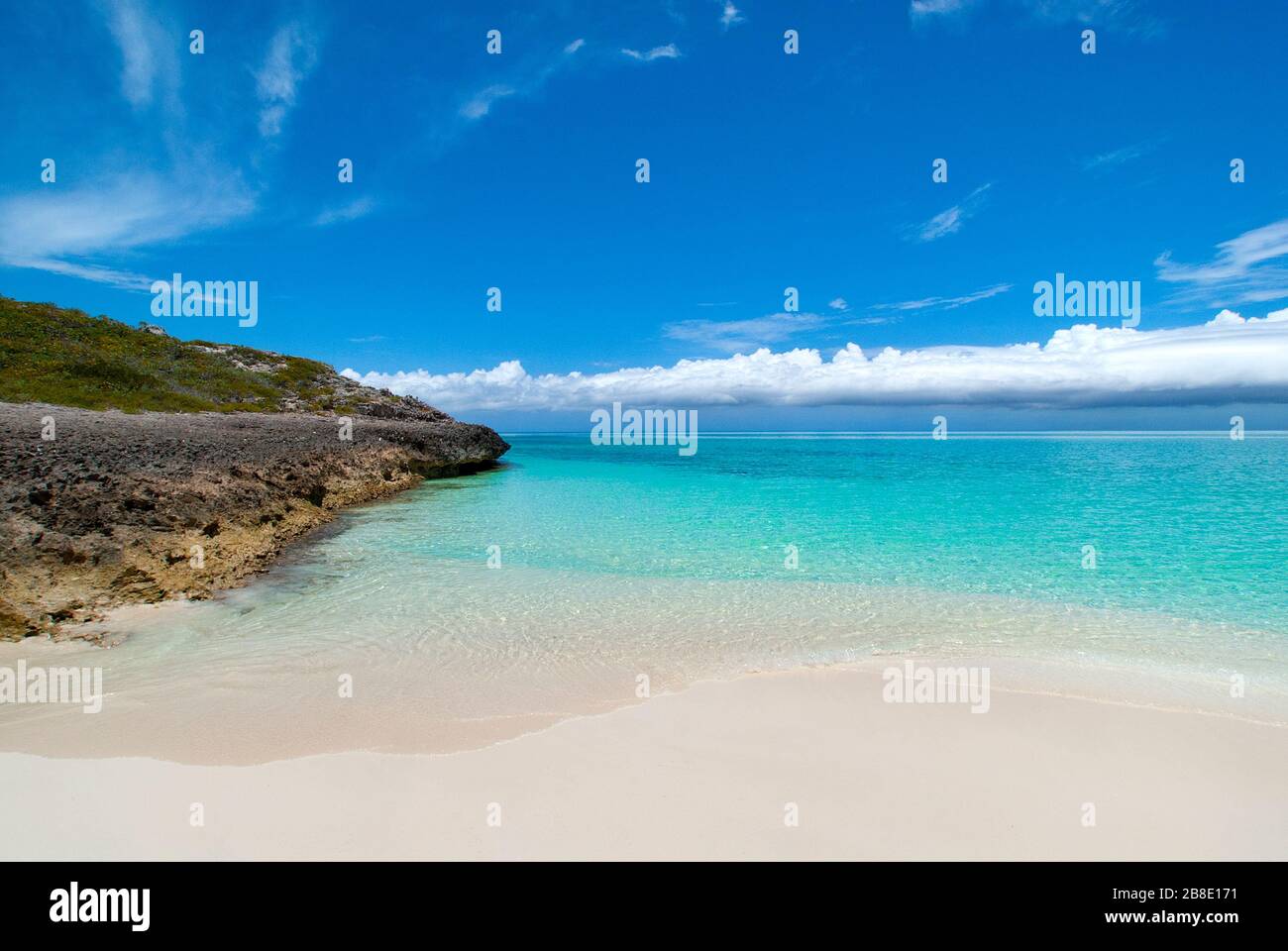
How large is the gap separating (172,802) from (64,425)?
764 inches

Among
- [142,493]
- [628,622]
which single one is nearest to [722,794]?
[628,622]

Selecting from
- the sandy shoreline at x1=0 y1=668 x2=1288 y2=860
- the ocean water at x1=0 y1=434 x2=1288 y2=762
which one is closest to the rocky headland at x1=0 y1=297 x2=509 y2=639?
the ocean water at x1=0 y1=434 x2=1288 y2=762

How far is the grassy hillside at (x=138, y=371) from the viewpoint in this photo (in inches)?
1267

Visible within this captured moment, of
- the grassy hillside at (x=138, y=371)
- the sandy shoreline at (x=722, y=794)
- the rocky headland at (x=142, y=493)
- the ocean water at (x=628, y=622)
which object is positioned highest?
the grassy hillside at (x=138, y=371)

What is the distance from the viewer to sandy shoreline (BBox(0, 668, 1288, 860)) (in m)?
4.69

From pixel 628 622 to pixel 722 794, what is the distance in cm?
555

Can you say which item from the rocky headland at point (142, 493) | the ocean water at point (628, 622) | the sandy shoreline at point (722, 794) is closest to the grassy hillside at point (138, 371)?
the rocky headland at point (142, 493)

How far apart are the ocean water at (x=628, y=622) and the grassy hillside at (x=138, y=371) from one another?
79.1 ft

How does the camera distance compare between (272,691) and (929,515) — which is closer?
(272,691)

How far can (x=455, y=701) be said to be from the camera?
7.48 m

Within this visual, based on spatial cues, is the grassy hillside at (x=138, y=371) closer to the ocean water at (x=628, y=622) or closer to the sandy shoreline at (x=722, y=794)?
the ocean water at (x=628, y=622)

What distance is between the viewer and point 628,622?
10.8 meters

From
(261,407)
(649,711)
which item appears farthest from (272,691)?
(261,407)
